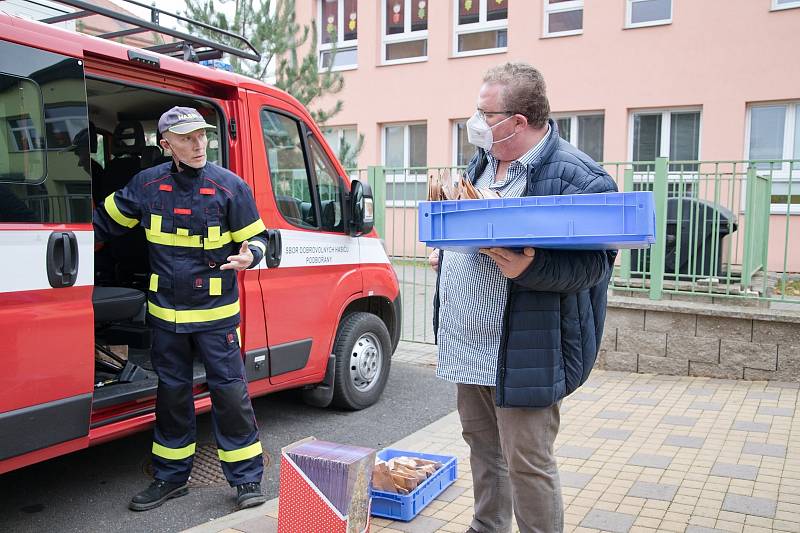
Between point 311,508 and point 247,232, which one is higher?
point 247,232

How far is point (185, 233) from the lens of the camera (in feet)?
12.2

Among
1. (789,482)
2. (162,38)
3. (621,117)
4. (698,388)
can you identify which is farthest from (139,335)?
(621,117)

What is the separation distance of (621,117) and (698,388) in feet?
28.8

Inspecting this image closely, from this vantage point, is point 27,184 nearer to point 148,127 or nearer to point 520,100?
point 148,127

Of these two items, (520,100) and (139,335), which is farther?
(139,335)

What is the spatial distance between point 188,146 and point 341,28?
1428cm

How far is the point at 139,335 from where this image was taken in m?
4.90

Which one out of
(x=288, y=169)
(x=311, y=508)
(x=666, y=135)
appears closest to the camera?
(x=311, y=508)

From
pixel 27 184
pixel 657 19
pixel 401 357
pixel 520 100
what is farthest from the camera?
pixel 657 19

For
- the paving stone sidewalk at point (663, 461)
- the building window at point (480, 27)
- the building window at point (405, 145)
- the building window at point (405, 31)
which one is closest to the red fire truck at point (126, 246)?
the paving stone sidewalk at point (663, 461)

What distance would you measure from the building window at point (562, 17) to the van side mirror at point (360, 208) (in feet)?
34.1

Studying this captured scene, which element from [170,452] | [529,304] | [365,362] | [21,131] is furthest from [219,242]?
[365,362]

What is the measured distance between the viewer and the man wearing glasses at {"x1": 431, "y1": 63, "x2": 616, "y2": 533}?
2.50 m

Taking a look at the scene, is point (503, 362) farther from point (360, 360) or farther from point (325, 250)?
point (360, 360)
